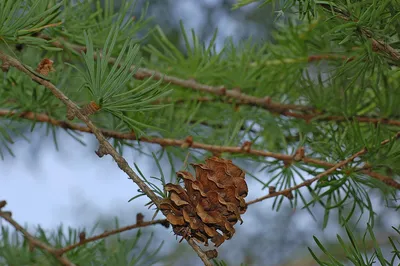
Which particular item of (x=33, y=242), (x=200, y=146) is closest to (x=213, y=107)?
(x=200, y=146)

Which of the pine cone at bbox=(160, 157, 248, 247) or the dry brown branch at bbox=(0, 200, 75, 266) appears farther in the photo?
the dry brown branch at bbox=(0, 200, 75, 266)

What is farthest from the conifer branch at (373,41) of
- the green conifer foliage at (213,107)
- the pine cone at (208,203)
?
the pine cone at (208,203)

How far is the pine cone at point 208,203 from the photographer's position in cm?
38

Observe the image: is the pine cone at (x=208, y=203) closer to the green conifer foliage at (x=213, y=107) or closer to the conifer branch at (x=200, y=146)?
the green conifer foliage at (x=213, y=107)

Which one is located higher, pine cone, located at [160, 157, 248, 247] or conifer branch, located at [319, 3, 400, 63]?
conifer branch, located at [319, 3, 400, 63]

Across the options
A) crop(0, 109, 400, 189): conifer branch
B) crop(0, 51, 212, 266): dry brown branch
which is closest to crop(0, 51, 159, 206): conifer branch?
crop(0, 51, 212, 266): dry brown branch

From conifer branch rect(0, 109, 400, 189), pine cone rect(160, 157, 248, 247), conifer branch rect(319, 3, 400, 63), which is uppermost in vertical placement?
conifer branch rect(0, 109, 400, 189)

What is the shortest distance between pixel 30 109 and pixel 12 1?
21 centimetres

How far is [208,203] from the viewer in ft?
1.28

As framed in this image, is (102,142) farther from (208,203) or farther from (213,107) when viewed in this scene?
(213,107)

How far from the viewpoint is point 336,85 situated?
62 centimetres

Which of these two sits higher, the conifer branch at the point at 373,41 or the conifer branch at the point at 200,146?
the conifer branch at the point at 200,146

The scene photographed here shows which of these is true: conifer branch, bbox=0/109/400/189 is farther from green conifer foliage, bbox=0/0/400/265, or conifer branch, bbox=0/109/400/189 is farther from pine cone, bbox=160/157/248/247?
pine cone, bbox=160/157/248/247

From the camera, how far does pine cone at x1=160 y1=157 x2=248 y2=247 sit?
1.24 ft
